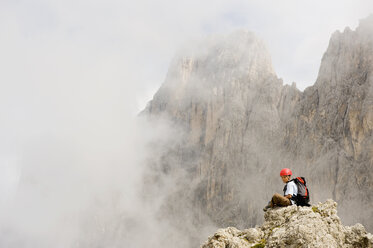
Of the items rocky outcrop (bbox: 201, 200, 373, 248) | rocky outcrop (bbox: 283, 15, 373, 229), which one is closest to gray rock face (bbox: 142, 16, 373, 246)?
rocky outcrop (bbox: 283, 15, 373, 229)

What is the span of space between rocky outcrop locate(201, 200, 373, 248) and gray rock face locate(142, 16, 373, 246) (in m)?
54.5

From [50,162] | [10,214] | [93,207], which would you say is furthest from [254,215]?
[10,214]

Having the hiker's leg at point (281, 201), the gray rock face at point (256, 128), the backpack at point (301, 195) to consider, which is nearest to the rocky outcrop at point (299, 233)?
the hiker's leg at point (281, 201)

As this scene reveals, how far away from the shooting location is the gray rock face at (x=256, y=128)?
66625mm

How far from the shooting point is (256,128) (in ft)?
300

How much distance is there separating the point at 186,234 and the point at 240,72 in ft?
159

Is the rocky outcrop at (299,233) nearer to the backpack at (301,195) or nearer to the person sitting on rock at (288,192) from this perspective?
the person sitting on rock at (288,192)

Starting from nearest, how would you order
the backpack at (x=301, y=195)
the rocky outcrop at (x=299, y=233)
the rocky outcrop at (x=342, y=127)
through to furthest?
the rocky outcrop at (x=299, y=233)
the backpack at (x=301, y=195)
the rocky outcrop at (x=342, y=127)

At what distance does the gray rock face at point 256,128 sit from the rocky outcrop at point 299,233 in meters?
54.5

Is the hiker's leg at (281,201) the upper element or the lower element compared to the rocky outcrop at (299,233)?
upper

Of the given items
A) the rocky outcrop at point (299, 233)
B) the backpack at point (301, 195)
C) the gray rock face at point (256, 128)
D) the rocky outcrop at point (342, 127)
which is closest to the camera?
the rocky outcrop at point (299, 233)

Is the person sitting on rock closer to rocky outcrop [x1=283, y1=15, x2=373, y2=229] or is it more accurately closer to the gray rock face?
rocky outcrop [x1=283, y1=15, x2=373, y2=229]

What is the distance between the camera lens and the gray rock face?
66.6 m

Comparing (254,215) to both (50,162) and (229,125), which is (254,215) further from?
(50,162)
